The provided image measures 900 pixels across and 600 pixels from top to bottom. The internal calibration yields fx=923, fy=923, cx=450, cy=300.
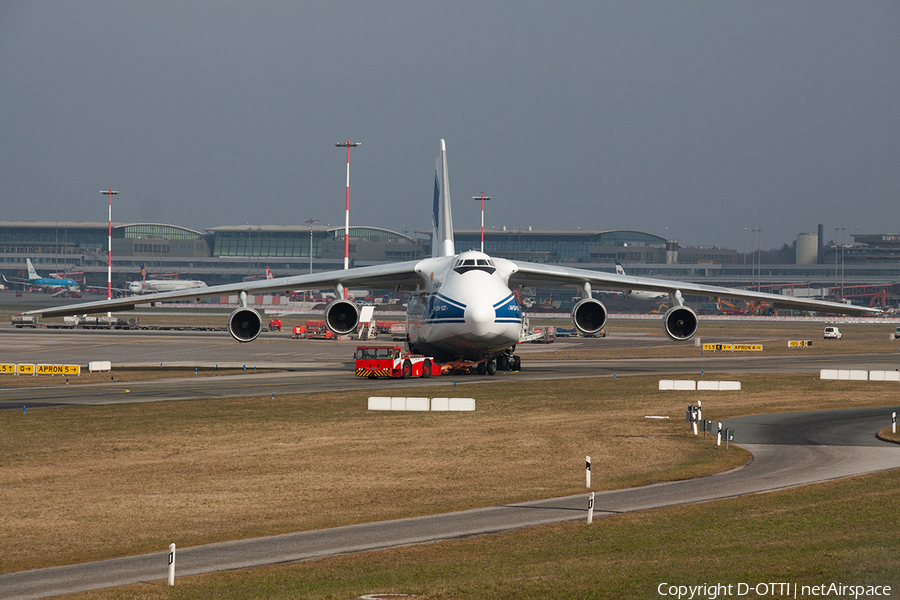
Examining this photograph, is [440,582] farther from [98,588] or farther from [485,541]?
[98,588]

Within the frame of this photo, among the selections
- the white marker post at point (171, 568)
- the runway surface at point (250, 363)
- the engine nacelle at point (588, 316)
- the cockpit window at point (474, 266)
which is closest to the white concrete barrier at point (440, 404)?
the runway surface at point (250, 363)

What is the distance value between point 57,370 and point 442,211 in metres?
21.4

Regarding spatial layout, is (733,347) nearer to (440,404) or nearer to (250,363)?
(250,363)

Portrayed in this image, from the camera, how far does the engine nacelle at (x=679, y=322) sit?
4034cm

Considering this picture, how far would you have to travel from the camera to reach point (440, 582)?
39.2 feet

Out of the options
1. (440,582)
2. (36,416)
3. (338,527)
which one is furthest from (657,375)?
(440,582)

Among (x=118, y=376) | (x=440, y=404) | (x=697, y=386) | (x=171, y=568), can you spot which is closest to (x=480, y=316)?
(x=440, y=404)

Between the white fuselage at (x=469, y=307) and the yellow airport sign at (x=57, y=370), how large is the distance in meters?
17.2

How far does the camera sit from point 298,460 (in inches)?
875

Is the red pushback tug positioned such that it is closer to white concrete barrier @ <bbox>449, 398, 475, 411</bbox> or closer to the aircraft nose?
the aircraft nose

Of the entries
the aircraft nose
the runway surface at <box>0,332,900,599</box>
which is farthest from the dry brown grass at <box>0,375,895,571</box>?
the aircraft nose

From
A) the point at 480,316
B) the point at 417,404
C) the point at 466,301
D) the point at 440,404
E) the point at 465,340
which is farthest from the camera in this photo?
the point at 465,340

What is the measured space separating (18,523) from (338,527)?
5424 millimetres

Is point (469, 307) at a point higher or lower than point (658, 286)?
lower
